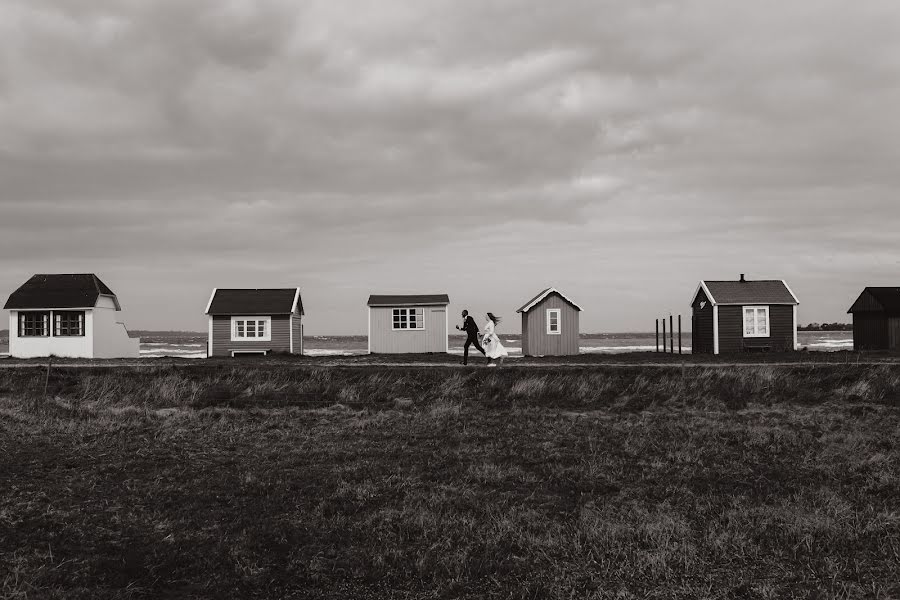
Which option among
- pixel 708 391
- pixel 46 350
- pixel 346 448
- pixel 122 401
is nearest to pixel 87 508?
pixel 346 448

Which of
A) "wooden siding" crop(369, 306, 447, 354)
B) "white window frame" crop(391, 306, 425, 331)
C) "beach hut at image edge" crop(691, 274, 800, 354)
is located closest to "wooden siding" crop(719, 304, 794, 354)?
"beach hut at image edge" crop(691, 274, 800, 354)

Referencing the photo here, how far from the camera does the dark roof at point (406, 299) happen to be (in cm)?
3497

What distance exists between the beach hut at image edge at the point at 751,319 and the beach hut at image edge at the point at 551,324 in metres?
6.62

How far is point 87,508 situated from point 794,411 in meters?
15.6

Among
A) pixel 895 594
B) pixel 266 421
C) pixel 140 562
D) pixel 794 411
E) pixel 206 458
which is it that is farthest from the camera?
pixel 794 411

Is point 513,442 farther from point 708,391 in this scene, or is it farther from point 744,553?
point 708,391

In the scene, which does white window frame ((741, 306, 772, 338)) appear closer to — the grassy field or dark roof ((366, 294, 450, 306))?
dark roof ((366, 294, 450, 306))

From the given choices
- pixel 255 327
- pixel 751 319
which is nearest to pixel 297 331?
pixel 255 327

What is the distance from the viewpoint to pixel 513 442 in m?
13.2

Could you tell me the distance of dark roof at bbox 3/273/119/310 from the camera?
34.2 metres

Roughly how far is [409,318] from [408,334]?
786mm

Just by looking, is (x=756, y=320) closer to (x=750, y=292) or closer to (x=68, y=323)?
(x=750, y=292)

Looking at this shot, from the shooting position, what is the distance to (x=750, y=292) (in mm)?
34281

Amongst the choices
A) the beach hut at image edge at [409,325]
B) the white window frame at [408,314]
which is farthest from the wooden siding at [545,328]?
the white window frame at [408,314]
